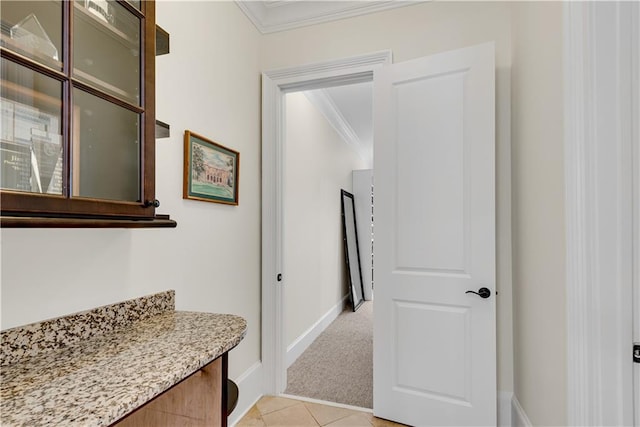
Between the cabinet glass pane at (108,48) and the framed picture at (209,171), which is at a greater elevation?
the cabinet glass pane at (108,48)

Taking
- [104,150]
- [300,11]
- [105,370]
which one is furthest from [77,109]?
[300,11]

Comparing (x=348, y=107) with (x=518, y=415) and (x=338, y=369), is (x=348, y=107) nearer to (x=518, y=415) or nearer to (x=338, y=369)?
(x=338, y=369)

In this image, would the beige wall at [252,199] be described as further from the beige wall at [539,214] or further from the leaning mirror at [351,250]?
the leaning mirror at [351,250]

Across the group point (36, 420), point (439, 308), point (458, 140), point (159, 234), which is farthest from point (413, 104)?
point (36, 420)

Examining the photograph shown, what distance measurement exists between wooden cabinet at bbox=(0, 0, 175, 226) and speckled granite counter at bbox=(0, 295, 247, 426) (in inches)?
15.4

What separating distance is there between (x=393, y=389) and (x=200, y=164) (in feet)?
5.66

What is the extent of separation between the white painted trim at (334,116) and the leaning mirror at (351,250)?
0.87m

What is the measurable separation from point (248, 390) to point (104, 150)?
5.83 feet

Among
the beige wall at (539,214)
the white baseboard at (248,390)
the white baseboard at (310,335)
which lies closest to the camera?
the beige wall at (539,214)

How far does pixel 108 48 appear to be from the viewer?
3.13 feet

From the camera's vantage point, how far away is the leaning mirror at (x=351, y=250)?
477 cm

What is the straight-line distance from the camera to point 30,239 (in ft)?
3.10

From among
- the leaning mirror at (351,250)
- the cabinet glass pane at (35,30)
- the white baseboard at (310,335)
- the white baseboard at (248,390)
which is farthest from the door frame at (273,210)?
the leaning mirror at (351,250)

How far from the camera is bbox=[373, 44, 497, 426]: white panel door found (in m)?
1.78
